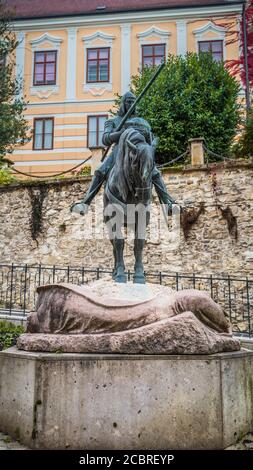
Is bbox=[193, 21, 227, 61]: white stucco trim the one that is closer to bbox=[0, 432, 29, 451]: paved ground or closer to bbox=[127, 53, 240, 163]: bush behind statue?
bbox=[127, 53, 240, 163]: bush behind statue

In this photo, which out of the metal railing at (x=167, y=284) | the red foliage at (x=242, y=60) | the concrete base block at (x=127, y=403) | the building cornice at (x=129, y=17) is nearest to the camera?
the concrete base block at (x=127, y=403)

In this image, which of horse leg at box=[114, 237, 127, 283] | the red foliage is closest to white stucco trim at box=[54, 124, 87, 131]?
the red foliage

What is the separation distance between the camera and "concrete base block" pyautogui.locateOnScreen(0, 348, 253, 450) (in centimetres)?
360

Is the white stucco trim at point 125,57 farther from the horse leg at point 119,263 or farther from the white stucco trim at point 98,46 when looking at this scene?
the horse leg at point 119,263

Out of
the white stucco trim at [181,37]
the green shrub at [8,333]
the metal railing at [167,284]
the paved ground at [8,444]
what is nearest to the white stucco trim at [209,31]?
the white stucco trim at [181,37]

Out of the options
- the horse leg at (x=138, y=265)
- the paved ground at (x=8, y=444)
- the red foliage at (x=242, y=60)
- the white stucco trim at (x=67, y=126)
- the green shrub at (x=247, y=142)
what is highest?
the red foliage at (x=242, y=60)

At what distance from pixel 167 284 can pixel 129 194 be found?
30.6ft

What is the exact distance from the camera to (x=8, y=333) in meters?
9.38

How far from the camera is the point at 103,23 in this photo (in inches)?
1071

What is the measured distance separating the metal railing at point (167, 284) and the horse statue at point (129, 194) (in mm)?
5467

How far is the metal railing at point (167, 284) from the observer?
11.9m

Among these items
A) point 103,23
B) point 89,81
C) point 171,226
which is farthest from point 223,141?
point 103,23

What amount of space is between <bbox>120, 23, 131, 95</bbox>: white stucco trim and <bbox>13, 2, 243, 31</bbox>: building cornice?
69cm

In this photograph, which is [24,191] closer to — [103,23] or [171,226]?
[171,226]
